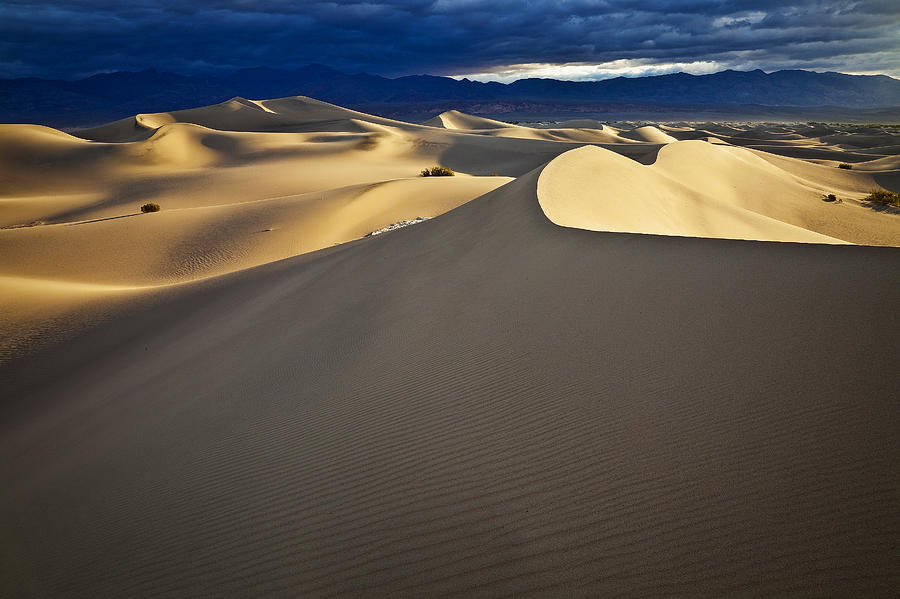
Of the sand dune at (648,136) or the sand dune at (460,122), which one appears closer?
the sand dune at (648,136)

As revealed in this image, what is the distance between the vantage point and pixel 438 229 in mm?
9812

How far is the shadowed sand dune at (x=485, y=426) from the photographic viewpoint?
2.39 meters

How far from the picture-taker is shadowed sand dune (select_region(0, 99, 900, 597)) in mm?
2391

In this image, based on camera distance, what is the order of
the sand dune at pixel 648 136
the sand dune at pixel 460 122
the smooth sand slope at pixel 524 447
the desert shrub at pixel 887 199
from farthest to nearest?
1. the sand dune at pixel 460 122
2. the sand dune at pixel 648 136
3. the desert shrub at pixel 887 199
4. the smooth sand slope at pixel 524 447

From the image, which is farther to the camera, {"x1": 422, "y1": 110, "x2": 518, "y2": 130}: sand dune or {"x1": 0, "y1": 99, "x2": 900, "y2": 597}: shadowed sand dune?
{"x1": 422, "y1": 110, "x2": 518, "y2": 130}: sand dune

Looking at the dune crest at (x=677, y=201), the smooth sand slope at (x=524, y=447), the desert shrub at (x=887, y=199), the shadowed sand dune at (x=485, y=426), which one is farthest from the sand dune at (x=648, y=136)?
the smooth sand slope at (x=524, y=447)

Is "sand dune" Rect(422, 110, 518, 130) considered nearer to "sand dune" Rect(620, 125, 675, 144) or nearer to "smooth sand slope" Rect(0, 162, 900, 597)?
"sand dune" Rect(620, 125, 675, 144)

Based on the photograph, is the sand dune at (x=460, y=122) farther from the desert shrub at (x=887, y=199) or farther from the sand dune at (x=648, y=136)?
the desert shrub at (x=887, y=199)

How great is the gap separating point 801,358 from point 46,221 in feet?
87.0

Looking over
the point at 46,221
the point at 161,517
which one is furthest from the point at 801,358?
the point at 46,221

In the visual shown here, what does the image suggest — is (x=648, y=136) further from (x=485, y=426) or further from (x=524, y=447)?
(x=524, y=447)

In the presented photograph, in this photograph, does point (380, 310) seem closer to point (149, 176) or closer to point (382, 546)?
point (382, 546)

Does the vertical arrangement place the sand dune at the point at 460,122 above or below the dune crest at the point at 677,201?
above

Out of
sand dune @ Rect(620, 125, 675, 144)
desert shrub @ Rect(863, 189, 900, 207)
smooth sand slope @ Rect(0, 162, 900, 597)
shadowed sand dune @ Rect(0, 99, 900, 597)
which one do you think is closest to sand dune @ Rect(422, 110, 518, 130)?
sand dune @ Rect(620, 125, 675, 144)
